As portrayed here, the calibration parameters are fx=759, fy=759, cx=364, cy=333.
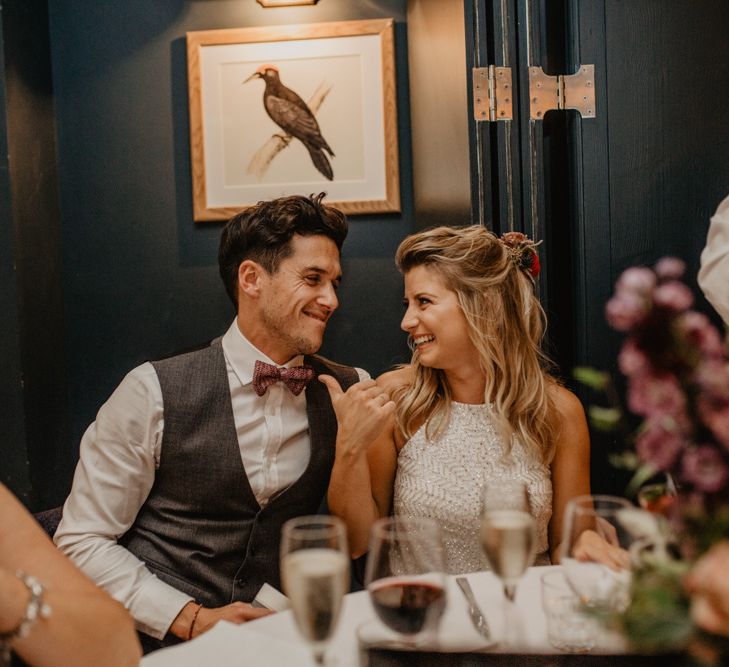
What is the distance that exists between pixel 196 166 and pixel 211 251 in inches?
11.8

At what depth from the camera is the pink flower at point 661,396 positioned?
0.56 meters

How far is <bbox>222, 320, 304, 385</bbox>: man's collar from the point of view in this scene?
187 cm

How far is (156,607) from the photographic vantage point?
1.68m

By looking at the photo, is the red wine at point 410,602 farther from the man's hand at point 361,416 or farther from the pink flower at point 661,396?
the man's hand at point 361,416

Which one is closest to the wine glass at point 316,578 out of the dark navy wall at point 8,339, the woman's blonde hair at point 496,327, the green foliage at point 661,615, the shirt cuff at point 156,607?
the green foliage at point 661,615

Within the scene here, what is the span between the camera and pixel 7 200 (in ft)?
7.68

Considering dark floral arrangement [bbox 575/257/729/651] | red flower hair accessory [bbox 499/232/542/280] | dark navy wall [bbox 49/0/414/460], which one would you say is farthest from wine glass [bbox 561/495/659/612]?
dark navy wall [bbox 49/0/414/460]

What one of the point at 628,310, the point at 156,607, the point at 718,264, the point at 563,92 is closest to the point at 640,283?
the point at 628,310

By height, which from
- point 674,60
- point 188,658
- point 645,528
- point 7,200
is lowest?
point 188,658

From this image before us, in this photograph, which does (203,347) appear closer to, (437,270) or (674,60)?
(437,270)

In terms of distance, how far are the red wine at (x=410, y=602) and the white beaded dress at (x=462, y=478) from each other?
93cm

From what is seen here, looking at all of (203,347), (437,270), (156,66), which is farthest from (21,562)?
(156,66)

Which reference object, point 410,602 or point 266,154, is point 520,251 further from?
point 410,602

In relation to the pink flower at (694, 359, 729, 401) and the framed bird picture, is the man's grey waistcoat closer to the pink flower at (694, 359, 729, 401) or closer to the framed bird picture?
the framed bird picture
